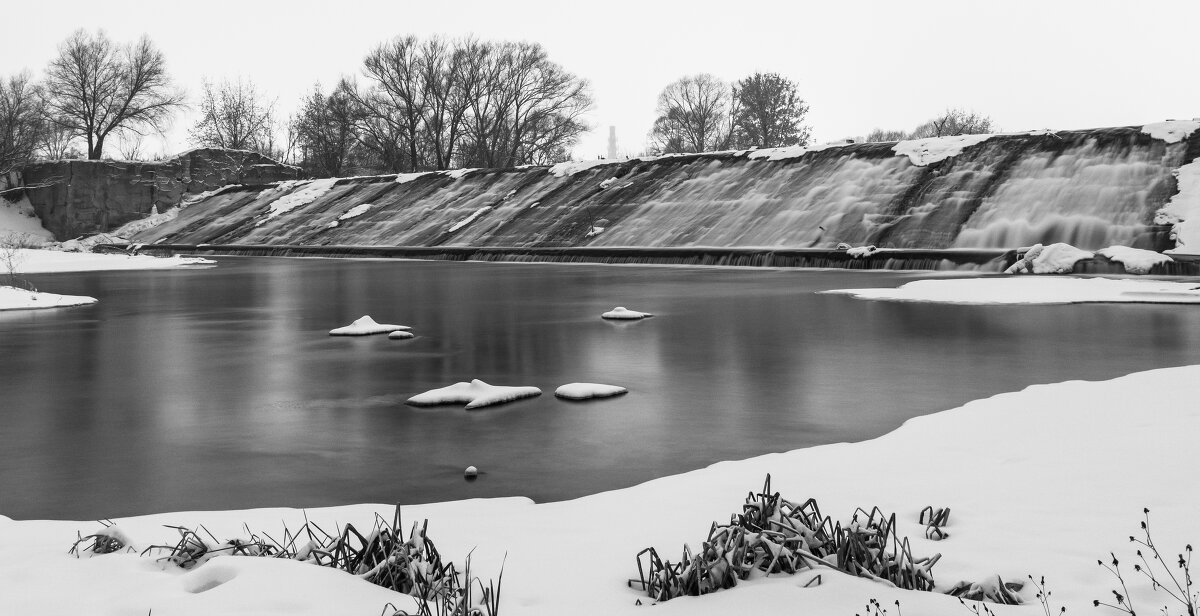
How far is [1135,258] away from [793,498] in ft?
52.2

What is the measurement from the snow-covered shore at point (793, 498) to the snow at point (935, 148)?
2148 centimetres

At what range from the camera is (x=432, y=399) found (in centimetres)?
645

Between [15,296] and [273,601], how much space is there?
13855mm

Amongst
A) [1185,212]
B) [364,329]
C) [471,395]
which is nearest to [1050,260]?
[1185,212]

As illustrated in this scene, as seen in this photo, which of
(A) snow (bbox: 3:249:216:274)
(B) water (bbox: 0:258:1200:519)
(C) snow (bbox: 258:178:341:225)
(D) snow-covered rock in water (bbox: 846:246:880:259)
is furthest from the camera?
(C) snow (bbox: 258:178:341:225)

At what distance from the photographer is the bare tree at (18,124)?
46.6m

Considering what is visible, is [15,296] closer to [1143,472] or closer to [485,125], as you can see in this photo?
[1143,472]

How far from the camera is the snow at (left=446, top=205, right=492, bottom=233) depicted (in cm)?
3203

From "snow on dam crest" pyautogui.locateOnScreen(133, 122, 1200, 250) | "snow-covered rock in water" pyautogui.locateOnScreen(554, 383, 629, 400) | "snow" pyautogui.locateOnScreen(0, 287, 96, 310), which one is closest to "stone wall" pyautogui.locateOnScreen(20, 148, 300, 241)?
"snow on dam crest" pyautogui.locateOnScreen(133, 122, 1200, 250)

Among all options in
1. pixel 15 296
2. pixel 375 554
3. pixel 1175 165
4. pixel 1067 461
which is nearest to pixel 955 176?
pixel 1175 165

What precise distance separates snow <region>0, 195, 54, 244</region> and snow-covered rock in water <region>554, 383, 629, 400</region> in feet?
151

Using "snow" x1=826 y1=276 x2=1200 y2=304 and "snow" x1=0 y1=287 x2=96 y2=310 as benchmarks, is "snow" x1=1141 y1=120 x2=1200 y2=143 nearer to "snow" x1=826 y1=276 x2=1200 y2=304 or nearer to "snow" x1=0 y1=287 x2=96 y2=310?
"snow" x1=826 y1=276 x2=1200 y2=304

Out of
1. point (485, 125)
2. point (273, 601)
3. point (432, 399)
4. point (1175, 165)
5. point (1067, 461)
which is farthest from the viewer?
point (485, 125)

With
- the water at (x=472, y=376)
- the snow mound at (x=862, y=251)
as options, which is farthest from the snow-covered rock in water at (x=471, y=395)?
the snow mound at (x=862, y=251)
